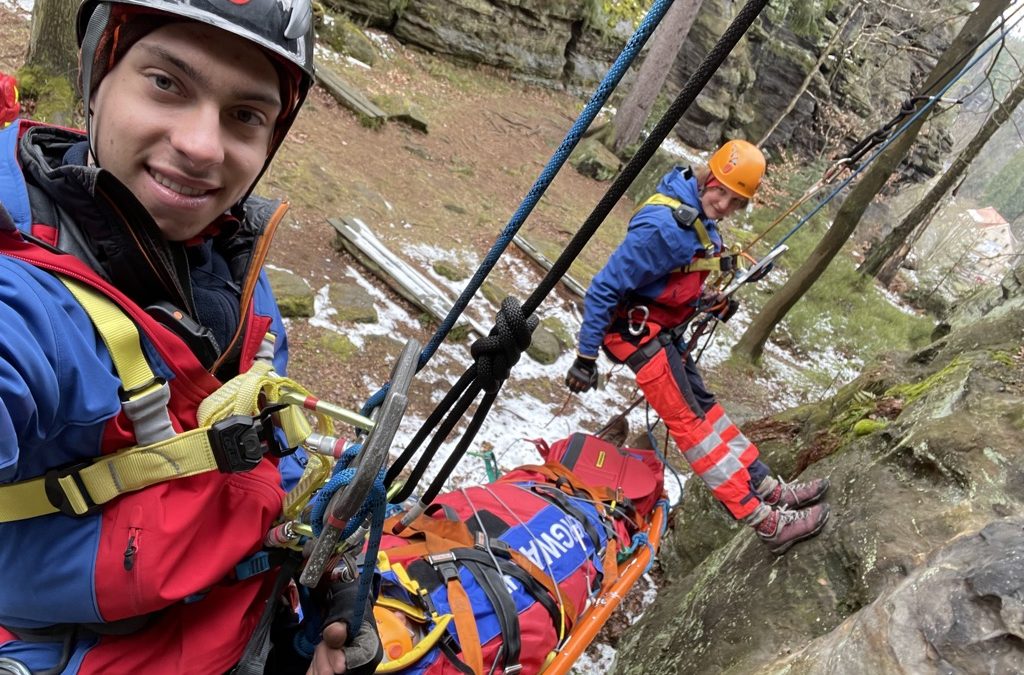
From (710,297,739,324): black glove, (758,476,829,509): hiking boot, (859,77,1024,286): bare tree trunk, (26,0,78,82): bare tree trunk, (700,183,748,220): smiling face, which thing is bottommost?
(26,0,78,82): bare tree trunk

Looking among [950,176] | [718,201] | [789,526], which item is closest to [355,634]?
[789,526]

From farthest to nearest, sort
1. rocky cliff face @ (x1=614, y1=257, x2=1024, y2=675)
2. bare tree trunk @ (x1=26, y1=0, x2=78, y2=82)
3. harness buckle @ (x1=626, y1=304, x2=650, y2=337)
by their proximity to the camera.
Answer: bare tree trunk @ (x1=26, y1=0, x2=78, y2=82), harness buckle @ (x1=626, y1=304, x2=650, y2=337), rocky cliff face @ (x1=614, y1=257, x2=1024, y2=675)

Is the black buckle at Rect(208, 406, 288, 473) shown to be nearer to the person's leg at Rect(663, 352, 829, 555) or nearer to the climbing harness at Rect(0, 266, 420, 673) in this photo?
the climbing harness at Rect(0, 266, 420, 673)

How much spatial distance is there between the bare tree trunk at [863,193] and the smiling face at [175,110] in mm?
5851

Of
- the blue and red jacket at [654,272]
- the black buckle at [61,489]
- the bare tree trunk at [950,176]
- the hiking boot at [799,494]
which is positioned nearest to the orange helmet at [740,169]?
the blue and red jacket at [654,272]

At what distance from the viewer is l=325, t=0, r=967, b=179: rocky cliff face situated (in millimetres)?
13203

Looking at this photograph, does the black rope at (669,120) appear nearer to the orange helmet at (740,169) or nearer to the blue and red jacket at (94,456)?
the blue and red jacket at (94,456)

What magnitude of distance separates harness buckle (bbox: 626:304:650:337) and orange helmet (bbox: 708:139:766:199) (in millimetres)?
1011

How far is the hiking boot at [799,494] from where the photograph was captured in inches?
135

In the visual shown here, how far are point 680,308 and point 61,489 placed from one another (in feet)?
12.7

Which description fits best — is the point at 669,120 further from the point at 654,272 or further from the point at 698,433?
the point at 698,433

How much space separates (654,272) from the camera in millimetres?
3930

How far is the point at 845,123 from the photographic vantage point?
55.7ft

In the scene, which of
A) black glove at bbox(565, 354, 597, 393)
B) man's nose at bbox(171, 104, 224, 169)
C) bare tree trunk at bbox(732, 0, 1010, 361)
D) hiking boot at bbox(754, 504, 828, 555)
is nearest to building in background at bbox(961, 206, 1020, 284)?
bare tree trunk at bbox(732, 0, 1010, 361)
